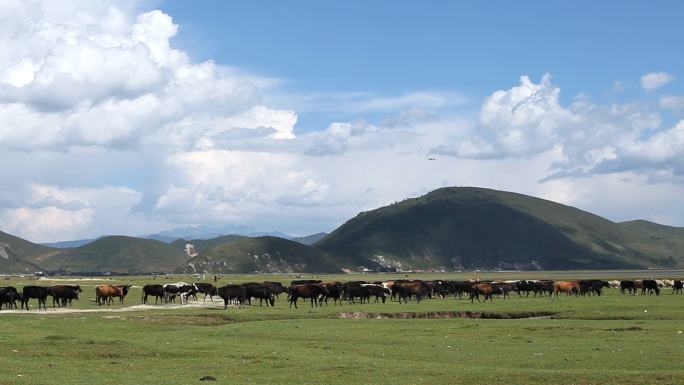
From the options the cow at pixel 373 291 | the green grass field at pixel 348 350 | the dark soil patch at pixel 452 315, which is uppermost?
the cow at pixel 373 291

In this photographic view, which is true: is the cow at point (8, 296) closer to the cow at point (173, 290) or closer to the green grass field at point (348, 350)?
the cow at point (173, 290)

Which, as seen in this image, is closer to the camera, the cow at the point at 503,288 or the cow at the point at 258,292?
the cow at the point at 258,292

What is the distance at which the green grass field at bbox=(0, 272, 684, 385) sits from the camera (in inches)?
975

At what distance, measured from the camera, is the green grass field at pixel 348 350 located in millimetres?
24766

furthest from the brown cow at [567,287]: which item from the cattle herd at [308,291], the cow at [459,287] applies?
the cow at [459,287]

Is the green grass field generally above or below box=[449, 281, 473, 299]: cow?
below

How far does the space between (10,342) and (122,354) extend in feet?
19.9

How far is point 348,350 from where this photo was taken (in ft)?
107

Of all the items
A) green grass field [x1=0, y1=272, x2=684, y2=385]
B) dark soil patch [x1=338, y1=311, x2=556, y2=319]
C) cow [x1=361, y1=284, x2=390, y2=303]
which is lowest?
green grass field [x1=0, y1=272, x2=684, y2=385]

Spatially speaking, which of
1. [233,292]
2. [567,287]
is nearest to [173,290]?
[233,292]

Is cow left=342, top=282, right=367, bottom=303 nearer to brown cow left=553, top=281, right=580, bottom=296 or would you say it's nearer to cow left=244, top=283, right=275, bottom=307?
cow left=244, top=283, right=275, bottom=307

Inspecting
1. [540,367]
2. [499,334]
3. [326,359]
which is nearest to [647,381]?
[540,367]

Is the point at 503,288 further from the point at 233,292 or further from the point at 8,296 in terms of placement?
the point at 8,296

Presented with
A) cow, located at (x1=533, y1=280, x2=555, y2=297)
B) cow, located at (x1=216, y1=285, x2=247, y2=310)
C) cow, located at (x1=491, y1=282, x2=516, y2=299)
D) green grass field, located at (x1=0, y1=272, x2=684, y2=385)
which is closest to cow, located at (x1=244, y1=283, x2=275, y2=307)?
cow, located at (x1=216, y1=285, x2=247, y2=310)
